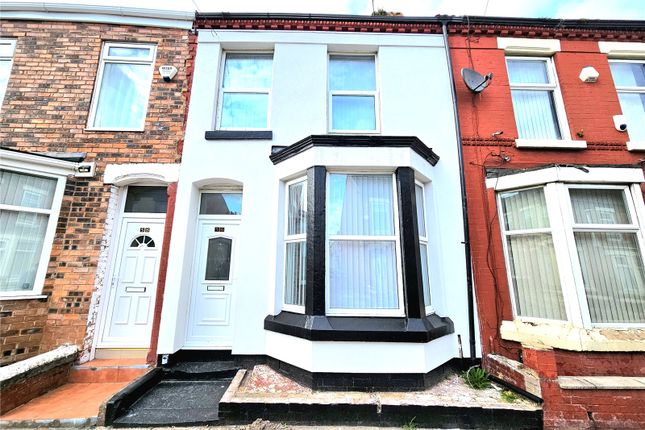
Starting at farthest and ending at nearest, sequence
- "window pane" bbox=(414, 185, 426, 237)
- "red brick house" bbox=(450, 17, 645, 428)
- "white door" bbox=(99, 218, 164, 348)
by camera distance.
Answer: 1. "white door" bbox=(99, 218, 164, 348)
2. "window pane" bbox=(414, 185, 426, 237)
3. "red brick house" bbox=(450, 17, 645, 428)

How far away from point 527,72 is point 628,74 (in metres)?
1.98

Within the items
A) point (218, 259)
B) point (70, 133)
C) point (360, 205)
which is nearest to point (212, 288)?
point (218, 259)

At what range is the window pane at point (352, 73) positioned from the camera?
5.16 metres

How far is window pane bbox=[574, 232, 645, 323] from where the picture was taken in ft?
12.1

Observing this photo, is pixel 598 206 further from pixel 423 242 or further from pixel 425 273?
pixel 425 273

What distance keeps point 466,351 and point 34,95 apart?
833cm

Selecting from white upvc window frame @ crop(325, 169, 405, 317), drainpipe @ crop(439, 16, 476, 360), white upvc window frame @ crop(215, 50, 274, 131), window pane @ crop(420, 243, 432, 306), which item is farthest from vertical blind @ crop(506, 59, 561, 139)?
white upvc window frame @ crop(215, 50, 274, 131)

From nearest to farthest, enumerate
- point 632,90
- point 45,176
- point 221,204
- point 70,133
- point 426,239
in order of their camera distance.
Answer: point 426,239 → point 45,176 → point 70,133 → point 221,204 → point 632,90

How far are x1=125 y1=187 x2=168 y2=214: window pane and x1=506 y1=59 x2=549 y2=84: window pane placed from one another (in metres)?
6.73

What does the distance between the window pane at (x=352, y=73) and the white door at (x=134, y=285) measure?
13.4ft

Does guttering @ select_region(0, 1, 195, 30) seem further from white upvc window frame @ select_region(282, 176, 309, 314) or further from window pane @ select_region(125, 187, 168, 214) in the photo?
white upvc window frame @ select_region(282, 176, 309, 314)

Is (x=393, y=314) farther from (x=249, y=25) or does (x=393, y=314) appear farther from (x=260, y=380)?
(x=249, y=25)

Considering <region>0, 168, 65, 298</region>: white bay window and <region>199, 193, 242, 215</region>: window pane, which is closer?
<region>0, 168, 65, 298</region>: white bay window

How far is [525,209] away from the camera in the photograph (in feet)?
13.8
